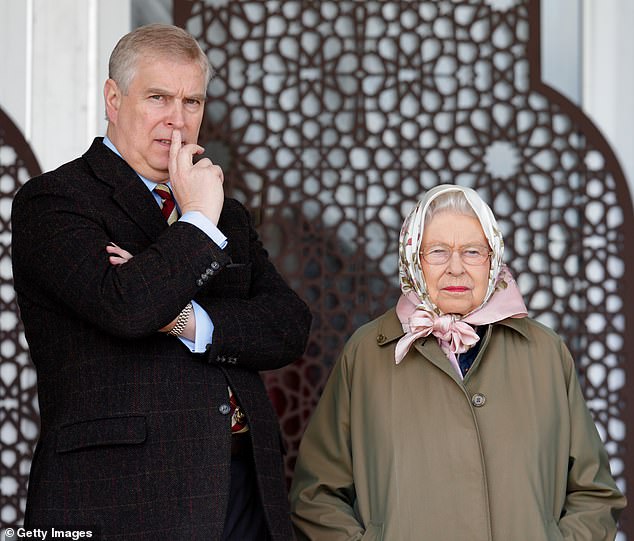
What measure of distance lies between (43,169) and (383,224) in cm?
134

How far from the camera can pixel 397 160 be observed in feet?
13.8

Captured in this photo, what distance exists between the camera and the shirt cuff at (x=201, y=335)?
2.41 metres

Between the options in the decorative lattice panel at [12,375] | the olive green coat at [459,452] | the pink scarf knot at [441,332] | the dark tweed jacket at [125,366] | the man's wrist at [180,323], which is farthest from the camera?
the decorative lattice panel at [12,375]

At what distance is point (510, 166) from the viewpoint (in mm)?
4262

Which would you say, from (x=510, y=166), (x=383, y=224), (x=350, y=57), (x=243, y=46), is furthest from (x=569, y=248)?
(x=243, y=46)

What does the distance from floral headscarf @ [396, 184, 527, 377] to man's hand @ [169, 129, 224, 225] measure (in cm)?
64

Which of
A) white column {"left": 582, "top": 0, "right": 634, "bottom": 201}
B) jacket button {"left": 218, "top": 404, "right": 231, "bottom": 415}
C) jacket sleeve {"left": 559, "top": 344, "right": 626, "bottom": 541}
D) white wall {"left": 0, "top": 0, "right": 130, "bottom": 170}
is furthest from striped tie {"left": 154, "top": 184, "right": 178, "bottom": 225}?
white column {"left": 582, "top": 0, "right": 634, "bottom": 201}

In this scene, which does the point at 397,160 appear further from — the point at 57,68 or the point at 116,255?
the point at 116,255

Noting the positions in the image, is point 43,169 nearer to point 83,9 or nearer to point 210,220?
point 83,9

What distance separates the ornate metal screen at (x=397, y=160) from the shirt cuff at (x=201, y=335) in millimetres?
1748

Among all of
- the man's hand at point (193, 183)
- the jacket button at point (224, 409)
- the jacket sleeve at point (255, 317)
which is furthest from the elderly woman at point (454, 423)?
the man's hand at point (193, 183)

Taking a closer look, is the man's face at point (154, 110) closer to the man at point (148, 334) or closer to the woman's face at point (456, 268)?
the man at point (148, 334)

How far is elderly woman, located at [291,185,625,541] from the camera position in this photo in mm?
2727

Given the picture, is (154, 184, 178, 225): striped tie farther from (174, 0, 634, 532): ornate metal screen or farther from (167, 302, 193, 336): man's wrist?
(174, 0, 634, 532): ornate metal screen
